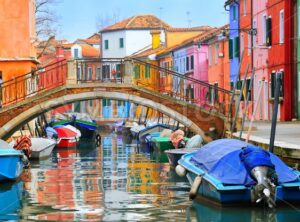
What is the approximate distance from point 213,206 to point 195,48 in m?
37.6

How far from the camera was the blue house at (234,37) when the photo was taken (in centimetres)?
3966

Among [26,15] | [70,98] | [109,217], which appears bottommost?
[109,217]

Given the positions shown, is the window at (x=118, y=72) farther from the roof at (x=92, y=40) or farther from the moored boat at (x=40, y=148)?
the roof at (x=92, y=40)

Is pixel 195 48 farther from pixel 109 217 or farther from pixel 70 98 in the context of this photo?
pixel 109 217

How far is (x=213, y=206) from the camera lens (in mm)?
14188

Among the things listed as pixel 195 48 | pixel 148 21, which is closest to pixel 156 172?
pixel 195 48

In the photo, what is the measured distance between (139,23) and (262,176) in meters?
62.7

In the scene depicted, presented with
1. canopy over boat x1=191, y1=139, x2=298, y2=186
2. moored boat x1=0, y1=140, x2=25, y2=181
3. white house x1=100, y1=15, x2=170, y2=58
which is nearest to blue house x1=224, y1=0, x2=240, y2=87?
moored boat x1=0, y1=140, x2=25, y2=181

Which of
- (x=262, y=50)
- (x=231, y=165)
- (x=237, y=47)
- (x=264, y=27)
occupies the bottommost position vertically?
(x=231, y=165)

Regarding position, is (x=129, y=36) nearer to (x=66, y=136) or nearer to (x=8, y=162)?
(x=66, y=136)

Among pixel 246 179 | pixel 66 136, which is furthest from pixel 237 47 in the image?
pixel 246 179

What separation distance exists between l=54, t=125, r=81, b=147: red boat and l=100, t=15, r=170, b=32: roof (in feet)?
129

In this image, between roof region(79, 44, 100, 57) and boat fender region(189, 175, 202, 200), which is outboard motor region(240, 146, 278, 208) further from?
roof region(79, 44, 100, 57)

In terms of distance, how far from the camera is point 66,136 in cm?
3500
